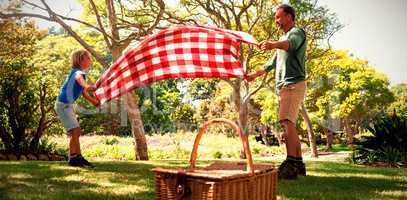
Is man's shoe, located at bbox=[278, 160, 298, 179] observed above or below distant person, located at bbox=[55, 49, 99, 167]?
below

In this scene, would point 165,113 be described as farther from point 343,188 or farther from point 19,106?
point 343,188

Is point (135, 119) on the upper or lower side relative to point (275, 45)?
lower

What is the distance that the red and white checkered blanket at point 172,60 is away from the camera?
3756mm

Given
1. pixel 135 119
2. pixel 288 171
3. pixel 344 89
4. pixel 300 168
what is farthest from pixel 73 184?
pixel 344 89

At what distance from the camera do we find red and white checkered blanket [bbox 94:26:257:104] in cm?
376

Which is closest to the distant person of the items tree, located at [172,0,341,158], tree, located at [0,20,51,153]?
tree, located at [0,20,51,153]

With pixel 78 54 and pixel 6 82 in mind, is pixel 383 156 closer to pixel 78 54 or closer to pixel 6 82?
pixel 78 54

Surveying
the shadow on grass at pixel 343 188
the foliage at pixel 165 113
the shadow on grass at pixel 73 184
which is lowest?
the shadow on grass at pixel 343 188

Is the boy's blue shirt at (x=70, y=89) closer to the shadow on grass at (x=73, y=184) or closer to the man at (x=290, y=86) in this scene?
the shadow on grass at (x=73, y=184)

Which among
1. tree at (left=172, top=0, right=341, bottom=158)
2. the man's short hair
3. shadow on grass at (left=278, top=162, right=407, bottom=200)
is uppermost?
tree at (left=172, top=0, right=341, bottom=158)

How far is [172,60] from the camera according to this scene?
3.94 metres

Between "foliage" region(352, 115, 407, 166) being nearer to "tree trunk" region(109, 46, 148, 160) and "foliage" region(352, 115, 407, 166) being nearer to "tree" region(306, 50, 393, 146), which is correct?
"tree trunk" region(109, 46, 148, 160)

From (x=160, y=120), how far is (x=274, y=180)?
113 ft

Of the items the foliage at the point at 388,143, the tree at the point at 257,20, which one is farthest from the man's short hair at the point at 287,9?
the tree at the point at 257,20
